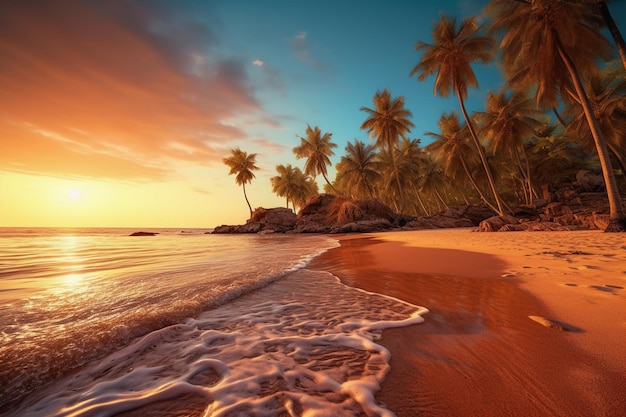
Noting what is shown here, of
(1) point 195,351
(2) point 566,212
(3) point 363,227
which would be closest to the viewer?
(1) point 195,351

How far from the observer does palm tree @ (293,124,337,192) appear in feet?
118

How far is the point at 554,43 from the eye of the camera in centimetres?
1146

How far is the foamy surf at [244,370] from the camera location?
1350 millimetres

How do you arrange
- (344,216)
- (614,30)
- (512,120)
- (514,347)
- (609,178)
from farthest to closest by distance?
(344,216)
(512,120)
(614,30)
(609,178)
(514,347)


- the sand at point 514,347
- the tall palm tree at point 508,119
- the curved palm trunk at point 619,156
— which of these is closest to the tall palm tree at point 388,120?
the tall palm tree at point 508,119

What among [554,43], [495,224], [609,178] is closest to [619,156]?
[495,224]

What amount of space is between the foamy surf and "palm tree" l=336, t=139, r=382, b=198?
109ft

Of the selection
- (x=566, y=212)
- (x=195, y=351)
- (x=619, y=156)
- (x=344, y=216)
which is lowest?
(x=195, y=351)

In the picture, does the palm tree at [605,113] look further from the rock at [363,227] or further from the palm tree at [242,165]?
the palm tree at [242,165]

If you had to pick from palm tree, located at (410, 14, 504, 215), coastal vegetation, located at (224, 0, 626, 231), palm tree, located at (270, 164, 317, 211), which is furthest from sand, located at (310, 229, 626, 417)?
palm tree, located at (270, 164, 317, 211)

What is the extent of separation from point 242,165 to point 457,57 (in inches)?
1364

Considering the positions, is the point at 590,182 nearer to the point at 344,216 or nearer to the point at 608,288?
the point at 344,216

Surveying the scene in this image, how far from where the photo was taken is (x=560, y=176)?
27781mm

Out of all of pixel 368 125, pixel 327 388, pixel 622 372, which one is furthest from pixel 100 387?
pixel 368 125
